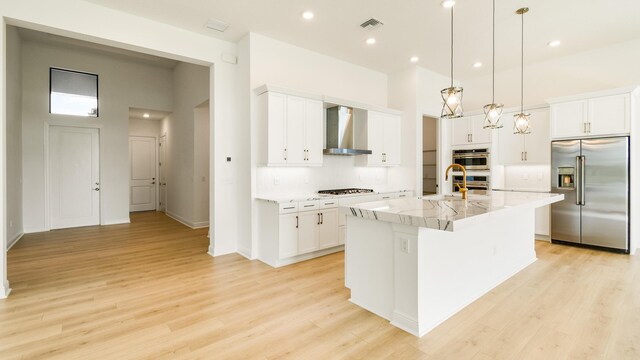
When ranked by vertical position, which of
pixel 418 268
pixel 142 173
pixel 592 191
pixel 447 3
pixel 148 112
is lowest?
pixel 418 268

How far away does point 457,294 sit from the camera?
9.43 ft

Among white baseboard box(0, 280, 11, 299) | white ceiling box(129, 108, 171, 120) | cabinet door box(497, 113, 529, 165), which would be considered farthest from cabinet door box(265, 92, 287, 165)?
white ceiling box(129, 108, 171, 120)

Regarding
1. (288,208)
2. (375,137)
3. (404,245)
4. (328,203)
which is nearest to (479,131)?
(375,137)

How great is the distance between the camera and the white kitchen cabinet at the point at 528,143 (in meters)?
5.56

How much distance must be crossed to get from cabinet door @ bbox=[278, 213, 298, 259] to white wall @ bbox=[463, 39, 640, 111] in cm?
486

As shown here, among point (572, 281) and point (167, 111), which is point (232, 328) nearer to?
point (572, 281)

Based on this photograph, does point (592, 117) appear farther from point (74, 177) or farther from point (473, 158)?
point (74, 177)

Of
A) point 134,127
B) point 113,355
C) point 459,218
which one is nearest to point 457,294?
point 459,218

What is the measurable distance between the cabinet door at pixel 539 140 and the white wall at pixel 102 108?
818 centimetres

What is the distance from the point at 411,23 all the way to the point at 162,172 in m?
8.02

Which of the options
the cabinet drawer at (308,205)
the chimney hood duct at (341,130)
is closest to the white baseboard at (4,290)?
the cabinet drawer at (308,205)

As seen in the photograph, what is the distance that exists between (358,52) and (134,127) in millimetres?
7320

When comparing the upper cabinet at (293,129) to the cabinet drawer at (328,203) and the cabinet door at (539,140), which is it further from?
the cabinet door at (539,140)

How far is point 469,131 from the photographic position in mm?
6328
